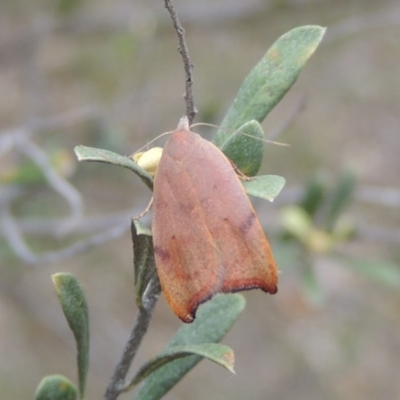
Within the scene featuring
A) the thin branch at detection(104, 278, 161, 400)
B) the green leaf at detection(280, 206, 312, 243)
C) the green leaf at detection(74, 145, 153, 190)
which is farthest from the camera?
the green leaf at detection(280, 206, 312, 243)

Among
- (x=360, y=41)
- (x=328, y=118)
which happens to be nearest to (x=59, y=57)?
(x=328, y=118)

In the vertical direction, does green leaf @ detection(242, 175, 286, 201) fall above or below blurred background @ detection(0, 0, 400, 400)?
above

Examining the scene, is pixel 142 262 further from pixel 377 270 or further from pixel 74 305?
pixel 377 270

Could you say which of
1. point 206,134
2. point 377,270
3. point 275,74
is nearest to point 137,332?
point 275,74

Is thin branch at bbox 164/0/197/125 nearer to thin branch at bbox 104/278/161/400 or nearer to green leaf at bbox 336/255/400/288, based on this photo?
thin branch at bbox 104/278/161/400

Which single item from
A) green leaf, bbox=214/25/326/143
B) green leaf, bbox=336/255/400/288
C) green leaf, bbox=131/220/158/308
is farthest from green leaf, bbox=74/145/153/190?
green leaf, bbox=336/255/400/288

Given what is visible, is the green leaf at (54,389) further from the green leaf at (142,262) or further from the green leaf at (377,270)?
the green leaf at (377,270)

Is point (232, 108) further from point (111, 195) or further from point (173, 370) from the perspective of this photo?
point (111, 195)
